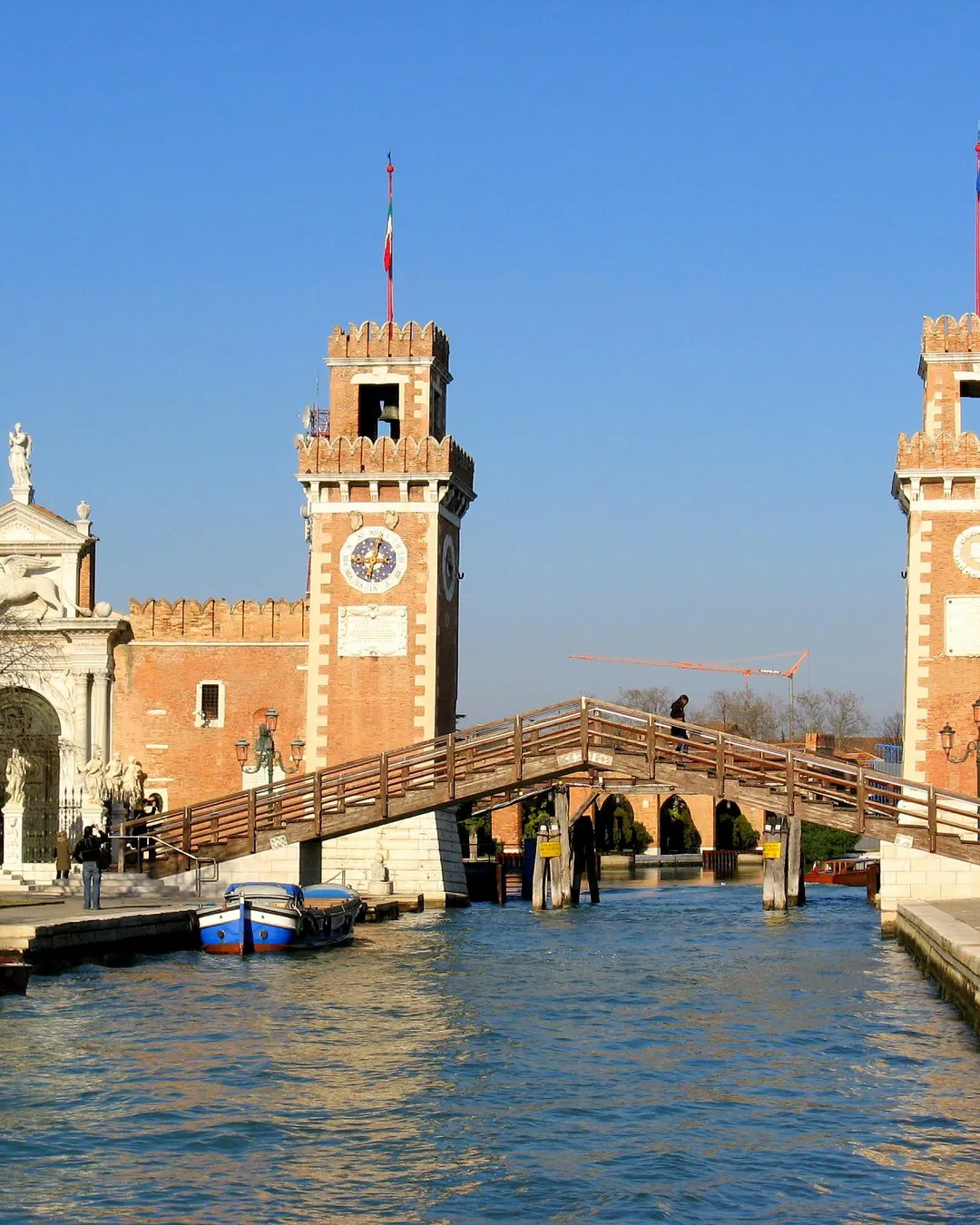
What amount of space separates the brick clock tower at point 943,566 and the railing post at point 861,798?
642cm

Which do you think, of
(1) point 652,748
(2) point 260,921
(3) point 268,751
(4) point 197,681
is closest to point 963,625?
(1) point 652,748

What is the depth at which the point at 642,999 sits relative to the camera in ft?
95.7

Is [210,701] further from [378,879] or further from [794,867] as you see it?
[794,867]

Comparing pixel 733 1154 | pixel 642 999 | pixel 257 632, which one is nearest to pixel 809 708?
pixel 257 632

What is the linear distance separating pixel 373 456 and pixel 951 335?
13.6m

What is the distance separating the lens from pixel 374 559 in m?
46.4

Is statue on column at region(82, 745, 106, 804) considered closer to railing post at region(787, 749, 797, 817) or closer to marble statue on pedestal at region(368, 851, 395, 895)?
marble statue on pedestal at region(368, 851, 395, 895)

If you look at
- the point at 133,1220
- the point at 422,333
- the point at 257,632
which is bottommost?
the point at 133,1220

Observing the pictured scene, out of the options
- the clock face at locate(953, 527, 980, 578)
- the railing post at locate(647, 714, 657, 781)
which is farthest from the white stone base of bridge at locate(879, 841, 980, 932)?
the clock face at locate(953, 527, 980, 578)

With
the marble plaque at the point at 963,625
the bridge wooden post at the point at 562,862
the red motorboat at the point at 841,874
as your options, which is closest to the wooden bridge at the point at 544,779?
the marble plaque at the point at 963,625

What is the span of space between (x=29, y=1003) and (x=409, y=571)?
21002 millimetres

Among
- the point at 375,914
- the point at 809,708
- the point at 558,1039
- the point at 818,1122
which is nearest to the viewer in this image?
the point at 818,1122

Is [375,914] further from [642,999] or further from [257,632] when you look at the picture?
[642,999]

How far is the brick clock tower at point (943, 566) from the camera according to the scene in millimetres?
43562
